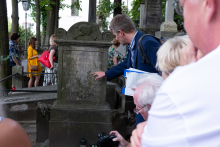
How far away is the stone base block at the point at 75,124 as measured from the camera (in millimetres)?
3963

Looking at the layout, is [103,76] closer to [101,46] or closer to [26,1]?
[101,46]

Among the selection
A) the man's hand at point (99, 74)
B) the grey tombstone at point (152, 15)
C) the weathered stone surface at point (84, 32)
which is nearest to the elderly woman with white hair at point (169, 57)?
the man's hand at point (99, 74)

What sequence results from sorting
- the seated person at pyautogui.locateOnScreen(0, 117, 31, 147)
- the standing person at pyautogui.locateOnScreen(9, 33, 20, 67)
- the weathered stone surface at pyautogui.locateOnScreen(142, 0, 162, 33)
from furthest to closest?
the weathered stone surface at pyautogui.locateOnScreen(142, 0, 162, 33) < the standing person at pyautogui.locateOnScreen(9, 33, 20, 67) < the seated person at pyautogui.locateOnScreen(0, 117, 31, 147)

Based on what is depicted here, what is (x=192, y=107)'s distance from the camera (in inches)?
21.8

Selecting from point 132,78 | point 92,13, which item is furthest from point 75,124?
point 92,13

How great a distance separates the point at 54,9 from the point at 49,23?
1310 millimetres

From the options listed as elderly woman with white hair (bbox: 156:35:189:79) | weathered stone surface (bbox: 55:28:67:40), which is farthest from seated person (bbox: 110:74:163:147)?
weathered stone surface (bbox: 55:28:67:40)

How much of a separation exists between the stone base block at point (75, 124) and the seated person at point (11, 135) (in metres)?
2.69

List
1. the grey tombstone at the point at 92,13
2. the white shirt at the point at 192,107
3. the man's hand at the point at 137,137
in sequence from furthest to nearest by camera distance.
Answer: the grey tombstone at the point at 92,13
the man's hand at the point at 137,137
the white shirt at the point at 192,107

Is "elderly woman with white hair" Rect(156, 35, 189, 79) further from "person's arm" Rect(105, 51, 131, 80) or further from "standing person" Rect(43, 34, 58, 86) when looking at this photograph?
"standing person" Rect(43, 34, 58, 86)

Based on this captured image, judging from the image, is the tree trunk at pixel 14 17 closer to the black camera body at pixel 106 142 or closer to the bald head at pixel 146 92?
the black camera body at pixel 106 142

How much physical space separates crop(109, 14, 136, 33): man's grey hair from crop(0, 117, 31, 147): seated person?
2.19 meters

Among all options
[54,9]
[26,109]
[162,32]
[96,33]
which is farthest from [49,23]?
[96,33]

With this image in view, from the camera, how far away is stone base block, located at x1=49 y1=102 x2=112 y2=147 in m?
3.96
